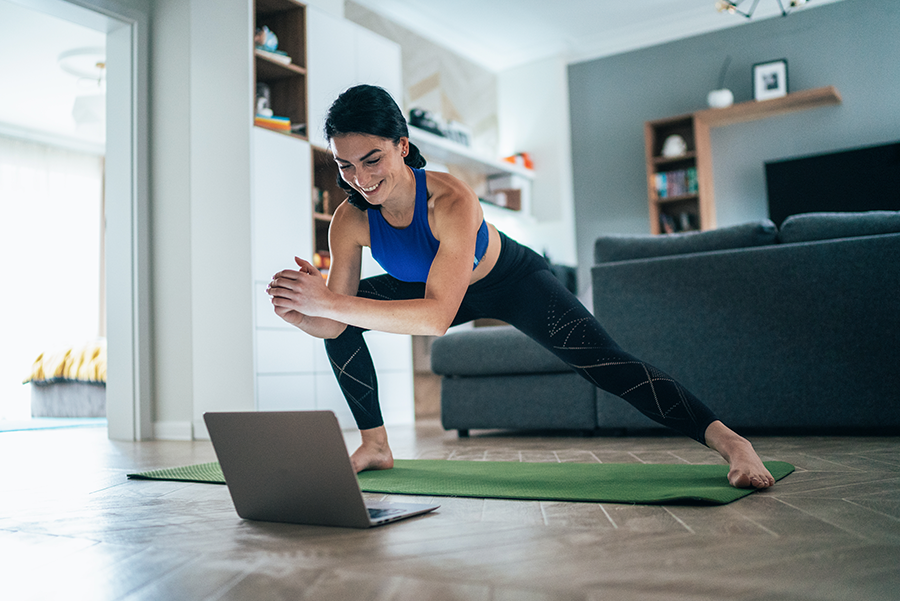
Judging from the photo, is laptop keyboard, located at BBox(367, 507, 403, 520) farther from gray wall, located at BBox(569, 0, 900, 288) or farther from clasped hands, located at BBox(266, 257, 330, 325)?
gray wall, located at BBox(569, 0, 900, 288)

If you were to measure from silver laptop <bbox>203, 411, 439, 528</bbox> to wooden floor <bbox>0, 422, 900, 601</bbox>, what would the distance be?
4 centimetres

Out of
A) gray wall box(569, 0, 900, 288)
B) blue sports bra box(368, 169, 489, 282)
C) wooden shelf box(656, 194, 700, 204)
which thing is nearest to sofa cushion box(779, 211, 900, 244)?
blue sports bra box(368, 169, 489, 282)

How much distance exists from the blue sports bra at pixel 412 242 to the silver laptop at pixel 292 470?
24.3 inches

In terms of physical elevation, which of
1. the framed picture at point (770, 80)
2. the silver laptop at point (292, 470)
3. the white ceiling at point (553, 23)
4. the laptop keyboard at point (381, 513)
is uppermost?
the white ceiling at point (553, 23)

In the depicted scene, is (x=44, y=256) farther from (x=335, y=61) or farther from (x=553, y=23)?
(x=553, y=23)

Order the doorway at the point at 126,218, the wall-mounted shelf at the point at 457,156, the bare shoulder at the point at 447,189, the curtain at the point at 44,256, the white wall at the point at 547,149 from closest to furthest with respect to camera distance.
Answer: the bare shoulder at the point at 447,189 → the doorway at the point at 126,218 → the wall-mounted shelf at the point at 457,156 → the white wall at the point at 547,149 → the curtain at the point at 44,256

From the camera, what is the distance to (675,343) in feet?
9.56

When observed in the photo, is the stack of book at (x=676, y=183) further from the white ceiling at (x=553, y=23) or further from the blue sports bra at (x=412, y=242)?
the blue sports bra at (x=412, y=242)

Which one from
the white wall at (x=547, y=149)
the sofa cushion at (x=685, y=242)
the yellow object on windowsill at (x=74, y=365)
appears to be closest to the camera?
the sofa cushion at (x=685, y=242)

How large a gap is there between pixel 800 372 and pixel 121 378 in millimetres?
3284

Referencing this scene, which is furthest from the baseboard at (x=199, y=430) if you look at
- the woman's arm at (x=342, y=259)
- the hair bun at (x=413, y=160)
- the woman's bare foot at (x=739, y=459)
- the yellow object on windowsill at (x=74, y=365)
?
the woman's bare foot at (x=739, y=459)

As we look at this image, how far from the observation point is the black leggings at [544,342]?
1.72 meters

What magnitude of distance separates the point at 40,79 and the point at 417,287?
6111mm

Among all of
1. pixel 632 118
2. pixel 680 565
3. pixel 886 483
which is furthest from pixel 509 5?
pixel 680 565
